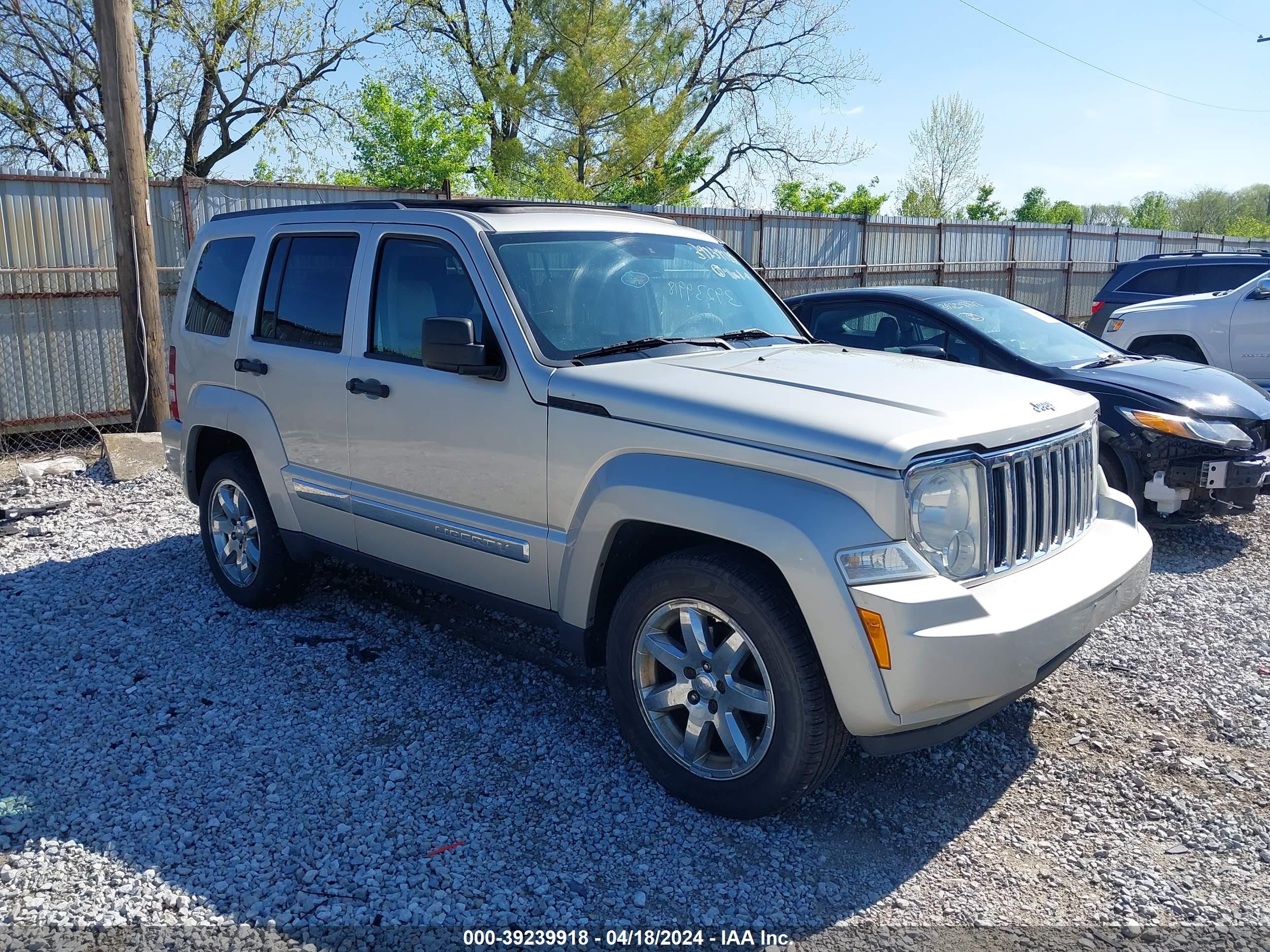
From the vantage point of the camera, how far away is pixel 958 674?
299cm

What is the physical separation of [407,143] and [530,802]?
1769 centimetres

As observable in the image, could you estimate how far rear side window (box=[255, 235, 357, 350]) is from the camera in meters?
4.76

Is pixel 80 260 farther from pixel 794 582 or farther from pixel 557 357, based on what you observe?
pixel 794 582

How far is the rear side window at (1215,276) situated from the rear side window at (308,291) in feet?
36.5

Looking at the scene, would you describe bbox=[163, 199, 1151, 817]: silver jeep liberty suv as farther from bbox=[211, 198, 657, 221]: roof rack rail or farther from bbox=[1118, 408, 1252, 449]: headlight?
bbox=[1118, 408, 1252, 449]: headlight

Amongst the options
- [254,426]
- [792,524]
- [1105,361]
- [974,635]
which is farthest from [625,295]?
[1105,361]

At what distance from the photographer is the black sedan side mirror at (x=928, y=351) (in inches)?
254

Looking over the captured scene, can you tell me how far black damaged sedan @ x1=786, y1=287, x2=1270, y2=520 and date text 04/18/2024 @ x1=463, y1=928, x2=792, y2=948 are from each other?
12.1 ft

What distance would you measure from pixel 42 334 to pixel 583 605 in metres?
8.42

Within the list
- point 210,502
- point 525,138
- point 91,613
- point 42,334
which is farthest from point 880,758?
point 525,138

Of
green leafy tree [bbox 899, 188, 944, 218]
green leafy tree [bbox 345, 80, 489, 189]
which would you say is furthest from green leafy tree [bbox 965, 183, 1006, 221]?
green leafy tree [bbox 345, 80, 489, 189]

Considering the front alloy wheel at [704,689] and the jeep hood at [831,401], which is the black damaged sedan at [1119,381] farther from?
the front alloy wheel at [704,689]

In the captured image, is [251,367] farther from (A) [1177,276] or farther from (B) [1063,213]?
(B) [1063,213]

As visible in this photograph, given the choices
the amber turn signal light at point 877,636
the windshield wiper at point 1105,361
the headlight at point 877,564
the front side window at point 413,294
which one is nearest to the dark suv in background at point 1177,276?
the windshield wiper at point 1105,361
